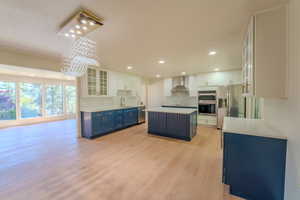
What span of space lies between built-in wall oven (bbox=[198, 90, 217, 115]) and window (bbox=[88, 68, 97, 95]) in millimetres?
4408

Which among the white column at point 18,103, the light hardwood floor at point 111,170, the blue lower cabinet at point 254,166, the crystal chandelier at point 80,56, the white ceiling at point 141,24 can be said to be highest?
the white ceiling at point 141,24

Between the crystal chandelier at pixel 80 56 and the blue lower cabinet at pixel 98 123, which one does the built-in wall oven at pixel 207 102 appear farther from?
the crystal chandelier at pixel 80 56

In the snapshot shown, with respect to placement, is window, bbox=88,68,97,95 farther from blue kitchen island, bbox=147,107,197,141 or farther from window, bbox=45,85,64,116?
window, bbox=45,85,64,116

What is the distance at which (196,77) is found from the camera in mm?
6117

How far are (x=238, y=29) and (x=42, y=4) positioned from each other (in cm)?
280

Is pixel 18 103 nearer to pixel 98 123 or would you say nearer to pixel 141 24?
pixel 98 123

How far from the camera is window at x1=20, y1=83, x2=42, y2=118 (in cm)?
646

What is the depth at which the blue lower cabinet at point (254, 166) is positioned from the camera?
156 cm

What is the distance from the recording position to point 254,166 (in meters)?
1.67

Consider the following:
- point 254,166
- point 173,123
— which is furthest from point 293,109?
point 173,123

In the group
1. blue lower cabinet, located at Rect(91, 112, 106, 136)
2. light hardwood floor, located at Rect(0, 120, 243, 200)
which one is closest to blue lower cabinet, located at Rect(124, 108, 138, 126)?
blue lower cabinet, located at Rect(91, 112, 106, 136)

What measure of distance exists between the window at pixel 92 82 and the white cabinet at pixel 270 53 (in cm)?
456

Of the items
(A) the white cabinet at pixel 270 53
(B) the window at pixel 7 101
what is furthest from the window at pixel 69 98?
(A) the white cabinet at pixel 270 53

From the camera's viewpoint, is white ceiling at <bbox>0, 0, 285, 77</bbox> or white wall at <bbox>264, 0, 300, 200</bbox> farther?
white ceiling at <bbox>0, 0, 285, 77</bbox>
